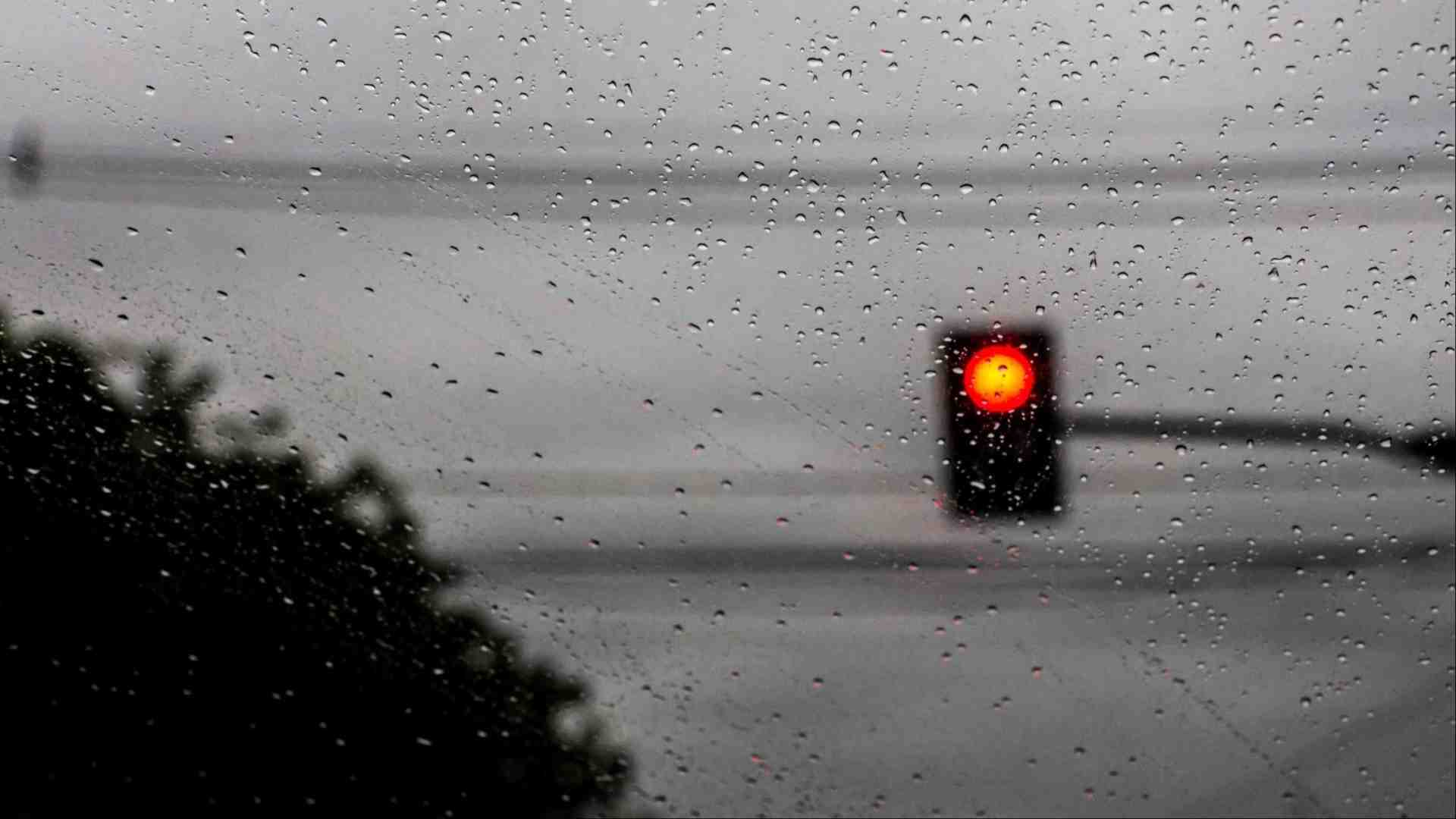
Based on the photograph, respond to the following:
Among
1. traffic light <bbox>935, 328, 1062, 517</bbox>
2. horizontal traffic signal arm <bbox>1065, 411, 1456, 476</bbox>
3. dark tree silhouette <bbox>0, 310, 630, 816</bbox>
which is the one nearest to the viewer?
dark tree silhouette <bbox>0, 310, 630, 816</bbox>

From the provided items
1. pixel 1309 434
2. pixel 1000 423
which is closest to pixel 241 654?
pixel 1000 423

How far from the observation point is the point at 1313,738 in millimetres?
2885

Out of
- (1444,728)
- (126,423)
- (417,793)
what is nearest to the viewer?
(417,793)

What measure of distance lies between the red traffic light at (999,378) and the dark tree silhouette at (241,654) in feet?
3.52

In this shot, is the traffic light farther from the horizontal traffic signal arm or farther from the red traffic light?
the horizontal traffic signal arm

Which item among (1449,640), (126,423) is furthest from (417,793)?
(1449,640)

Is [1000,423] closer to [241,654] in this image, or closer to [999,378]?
[999,378]

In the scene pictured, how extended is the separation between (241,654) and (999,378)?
1.67 metres

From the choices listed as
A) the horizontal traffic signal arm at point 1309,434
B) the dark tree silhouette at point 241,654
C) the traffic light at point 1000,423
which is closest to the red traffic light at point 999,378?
the traffic light at point 1000,423

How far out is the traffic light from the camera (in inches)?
123

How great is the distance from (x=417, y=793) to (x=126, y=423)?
Result: 1.09 m

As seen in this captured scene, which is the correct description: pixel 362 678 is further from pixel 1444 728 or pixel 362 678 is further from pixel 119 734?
pixel 1444 728

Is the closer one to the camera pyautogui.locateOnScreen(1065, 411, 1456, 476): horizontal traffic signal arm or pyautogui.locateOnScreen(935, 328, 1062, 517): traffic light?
pyautogui.locateOnScreen(935, 328, 1062, 517): traffic light

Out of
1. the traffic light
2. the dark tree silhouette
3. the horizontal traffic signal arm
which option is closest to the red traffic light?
the traffic light
